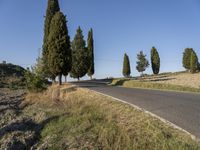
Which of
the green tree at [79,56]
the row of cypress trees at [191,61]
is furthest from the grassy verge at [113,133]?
the row of cypress trees at [191,61]

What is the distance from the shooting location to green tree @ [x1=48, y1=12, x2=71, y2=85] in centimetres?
2892

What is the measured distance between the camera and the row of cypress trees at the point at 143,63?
75438 millimetres

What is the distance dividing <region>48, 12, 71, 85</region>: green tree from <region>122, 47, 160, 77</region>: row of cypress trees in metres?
48.3

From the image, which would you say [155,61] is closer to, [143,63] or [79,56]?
[143,63]

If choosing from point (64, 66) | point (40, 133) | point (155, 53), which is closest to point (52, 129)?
point (40, 133)

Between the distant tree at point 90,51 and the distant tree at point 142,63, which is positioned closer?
the distant tree at point 90,51

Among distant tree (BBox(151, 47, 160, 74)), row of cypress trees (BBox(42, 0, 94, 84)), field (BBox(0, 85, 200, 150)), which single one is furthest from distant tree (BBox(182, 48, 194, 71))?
field (BBox(0, 85, 200, 150))

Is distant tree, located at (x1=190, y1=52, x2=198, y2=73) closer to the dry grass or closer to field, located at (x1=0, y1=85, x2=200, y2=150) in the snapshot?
the dry grass

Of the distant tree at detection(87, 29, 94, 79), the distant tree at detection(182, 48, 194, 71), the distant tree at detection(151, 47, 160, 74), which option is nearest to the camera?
the distant tree at detection(87, 29, 94, 79)

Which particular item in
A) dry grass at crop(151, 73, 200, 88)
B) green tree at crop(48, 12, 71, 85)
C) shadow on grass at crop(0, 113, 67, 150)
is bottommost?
shadow on grass at crop(0, 113, 67, 150)

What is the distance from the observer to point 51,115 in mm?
10891

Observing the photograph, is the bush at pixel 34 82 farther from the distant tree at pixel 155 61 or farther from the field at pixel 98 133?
the distant tree at pixel 155 61

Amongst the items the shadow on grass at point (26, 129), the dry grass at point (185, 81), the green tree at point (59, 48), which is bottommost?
the shadow on grass at point (26, 129)

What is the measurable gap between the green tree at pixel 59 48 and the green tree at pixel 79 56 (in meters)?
24.0
